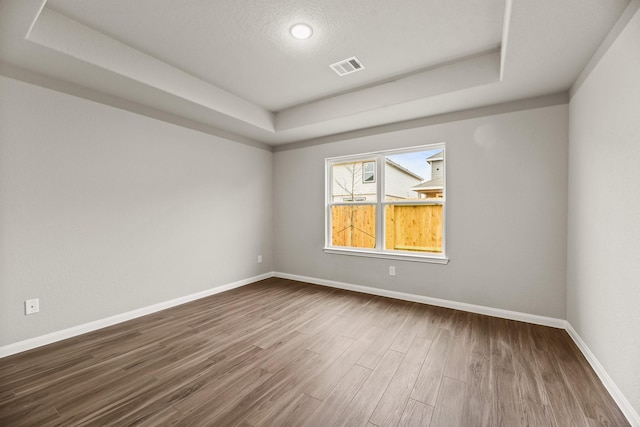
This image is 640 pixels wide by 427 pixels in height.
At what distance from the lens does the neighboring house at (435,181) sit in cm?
356

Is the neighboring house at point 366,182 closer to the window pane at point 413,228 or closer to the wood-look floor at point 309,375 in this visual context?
→ the window pane at point 413,228

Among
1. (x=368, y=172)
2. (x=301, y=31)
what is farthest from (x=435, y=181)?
(x=301, y=31)

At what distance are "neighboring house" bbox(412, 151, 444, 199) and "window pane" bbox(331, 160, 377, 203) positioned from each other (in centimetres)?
75

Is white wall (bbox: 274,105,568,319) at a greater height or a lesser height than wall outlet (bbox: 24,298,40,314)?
greater

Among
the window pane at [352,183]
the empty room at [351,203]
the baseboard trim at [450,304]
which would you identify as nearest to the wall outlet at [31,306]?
the empty room at [351,203]

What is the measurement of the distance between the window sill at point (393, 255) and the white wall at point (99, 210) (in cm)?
172

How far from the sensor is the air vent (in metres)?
2.75

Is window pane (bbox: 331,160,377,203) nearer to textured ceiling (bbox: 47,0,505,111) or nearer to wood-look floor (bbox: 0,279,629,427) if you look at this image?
textured ceiling (bbox: 47,0,505,111)

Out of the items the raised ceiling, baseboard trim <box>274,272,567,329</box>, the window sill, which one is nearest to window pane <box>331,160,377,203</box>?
the window sill

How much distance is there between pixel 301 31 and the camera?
229 cm

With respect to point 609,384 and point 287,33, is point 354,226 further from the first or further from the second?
point 609,384

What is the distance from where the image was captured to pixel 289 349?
7.91ft

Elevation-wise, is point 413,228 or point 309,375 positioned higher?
point 413,228

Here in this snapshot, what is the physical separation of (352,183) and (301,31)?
2.44 m
